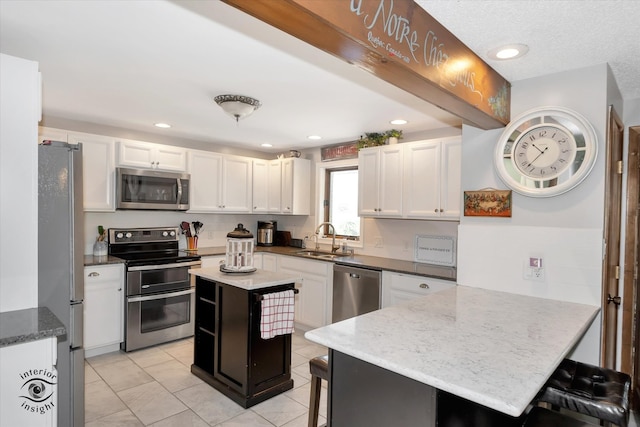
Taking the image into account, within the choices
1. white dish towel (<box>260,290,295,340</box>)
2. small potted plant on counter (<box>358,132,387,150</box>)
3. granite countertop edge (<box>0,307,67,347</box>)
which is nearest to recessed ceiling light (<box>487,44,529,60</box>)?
small potted plant on counter (<box>358,132,387,150</box>)

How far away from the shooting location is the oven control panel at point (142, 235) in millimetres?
3964

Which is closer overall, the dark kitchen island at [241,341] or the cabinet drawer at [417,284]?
the dark kitchen island at [241,341]

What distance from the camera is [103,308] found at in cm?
347

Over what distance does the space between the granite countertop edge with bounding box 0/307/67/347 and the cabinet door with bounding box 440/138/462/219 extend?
2901 mm

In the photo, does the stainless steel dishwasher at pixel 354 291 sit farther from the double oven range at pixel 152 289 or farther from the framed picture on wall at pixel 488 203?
the double oven range at pixel 152 289

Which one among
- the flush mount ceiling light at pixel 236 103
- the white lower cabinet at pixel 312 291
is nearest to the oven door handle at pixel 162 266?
the white lower cabinet at pixel 312 291

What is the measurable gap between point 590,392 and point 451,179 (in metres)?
2.00

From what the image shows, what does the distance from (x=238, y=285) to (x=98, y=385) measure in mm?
1528

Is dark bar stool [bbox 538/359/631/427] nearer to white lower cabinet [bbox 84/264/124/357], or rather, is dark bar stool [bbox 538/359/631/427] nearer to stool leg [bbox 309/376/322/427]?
stool leg [bbox 309/376/322/427]

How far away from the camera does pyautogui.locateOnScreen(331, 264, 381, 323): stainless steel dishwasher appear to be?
3520 mm

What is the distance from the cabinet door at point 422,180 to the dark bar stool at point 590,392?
1.79 metres

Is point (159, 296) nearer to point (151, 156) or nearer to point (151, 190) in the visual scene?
point (151, 190)

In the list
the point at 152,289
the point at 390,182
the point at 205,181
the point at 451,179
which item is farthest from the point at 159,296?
the point at 451,179

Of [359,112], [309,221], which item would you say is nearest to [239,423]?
[359,112]
